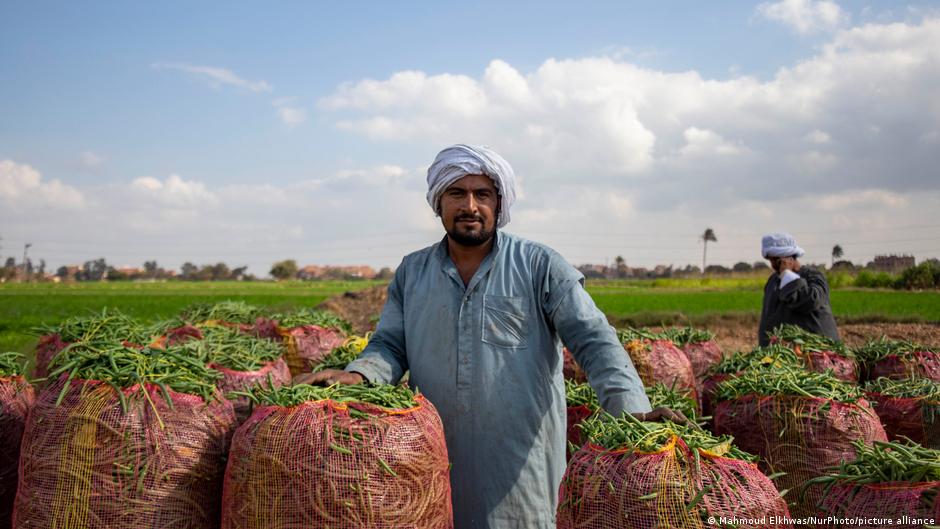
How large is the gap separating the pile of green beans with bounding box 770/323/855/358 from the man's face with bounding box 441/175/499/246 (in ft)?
13.4

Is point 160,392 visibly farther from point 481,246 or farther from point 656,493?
point 656,493

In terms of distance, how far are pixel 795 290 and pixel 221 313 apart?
21.5 feet

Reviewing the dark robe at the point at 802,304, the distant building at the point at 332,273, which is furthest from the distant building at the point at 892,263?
the distant building at the point at 332,273

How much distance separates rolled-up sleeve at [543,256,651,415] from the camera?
2791mm

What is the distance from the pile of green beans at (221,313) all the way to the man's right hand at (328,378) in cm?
512

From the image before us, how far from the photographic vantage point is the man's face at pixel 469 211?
322 centimetres

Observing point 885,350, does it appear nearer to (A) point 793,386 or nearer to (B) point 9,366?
(A) point 793,386

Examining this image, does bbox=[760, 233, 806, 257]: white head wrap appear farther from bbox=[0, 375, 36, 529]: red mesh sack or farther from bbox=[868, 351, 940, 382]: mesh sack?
bbox=[0, 375, 36, 529]: red mesh sack

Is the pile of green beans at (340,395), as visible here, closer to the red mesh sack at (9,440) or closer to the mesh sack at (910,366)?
the red mesh sack at (9,440)

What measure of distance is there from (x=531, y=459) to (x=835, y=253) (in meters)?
88.2

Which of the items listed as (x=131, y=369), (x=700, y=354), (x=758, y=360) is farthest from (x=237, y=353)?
(x=700, y=354)

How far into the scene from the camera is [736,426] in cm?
414

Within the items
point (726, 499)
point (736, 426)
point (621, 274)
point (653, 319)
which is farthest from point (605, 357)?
point (621, 274)

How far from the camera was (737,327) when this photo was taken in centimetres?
1839
